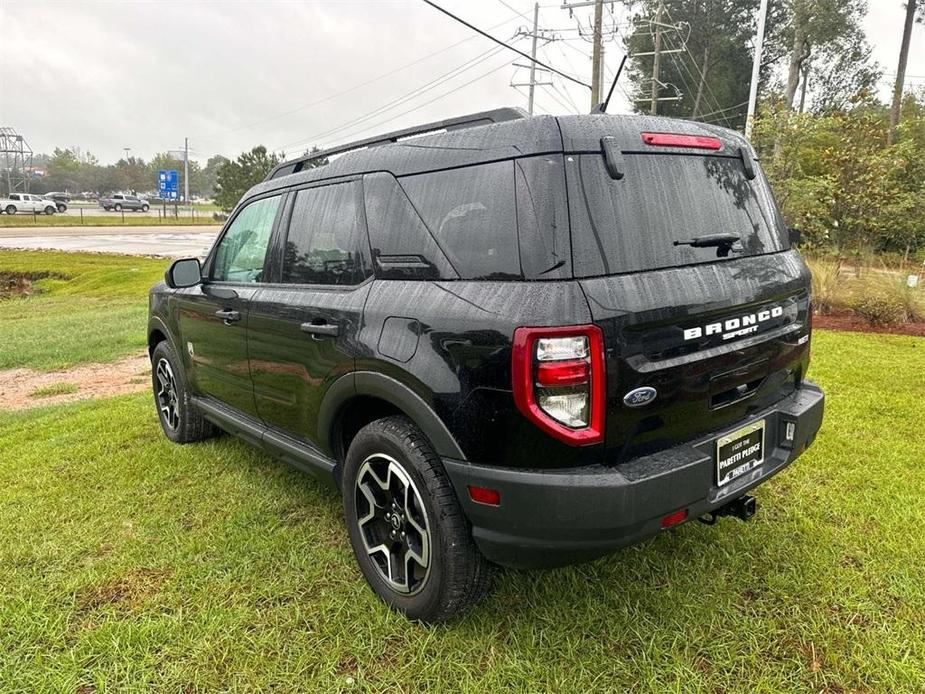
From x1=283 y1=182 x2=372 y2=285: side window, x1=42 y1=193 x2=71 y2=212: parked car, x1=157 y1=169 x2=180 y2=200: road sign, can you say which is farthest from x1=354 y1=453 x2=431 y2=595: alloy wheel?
x1=42 y1=193 x2=71 y2=212: parked car

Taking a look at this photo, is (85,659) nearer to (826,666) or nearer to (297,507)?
(297,507)

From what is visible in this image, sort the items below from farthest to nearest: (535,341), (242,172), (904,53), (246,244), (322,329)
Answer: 1. (242,172)
2. (904,53)
3. (246,244)
4. (322,329)
5. (535,341)

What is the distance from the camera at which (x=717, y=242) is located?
88.7 inches

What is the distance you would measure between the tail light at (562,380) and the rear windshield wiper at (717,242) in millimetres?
638

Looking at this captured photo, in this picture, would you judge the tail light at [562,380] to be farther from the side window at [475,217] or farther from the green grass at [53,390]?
the green grass at [53,390]

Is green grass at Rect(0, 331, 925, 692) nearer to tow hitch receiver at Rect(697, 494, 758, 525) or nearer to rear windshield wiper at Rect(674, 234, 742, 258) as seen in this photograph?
tow hitch receiver at Rect(697, 494, 758, 525)

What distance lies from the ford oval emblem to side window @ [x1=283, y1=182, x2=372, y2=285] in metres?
1.18

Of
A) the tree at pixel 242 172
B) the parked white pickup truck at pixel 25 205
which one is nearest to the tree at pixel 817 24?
the tree at pixel 242 172

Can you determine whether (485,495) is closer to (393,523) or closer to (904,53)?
(393,523)

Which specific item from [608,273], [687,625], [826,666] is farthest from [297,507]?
[826,666]

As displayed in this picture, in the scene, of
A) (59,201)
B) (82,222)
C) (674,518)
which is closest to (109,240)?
(82,222)

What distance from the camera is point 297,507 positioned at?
336 centimetres

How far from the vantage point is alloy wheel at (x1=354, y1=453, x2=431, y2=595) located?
2.28 metres

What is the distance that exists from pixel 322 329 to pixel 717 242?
1595 millimetres
